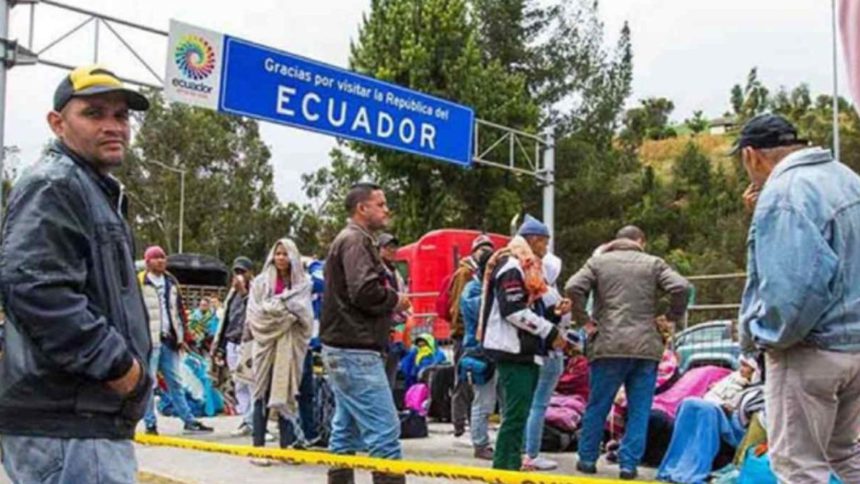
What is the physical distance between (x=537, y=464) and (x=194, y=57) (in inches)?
329

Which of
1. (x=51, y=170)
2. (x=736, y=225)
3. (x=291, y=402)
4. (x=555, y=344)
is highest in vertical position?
(x=736, y=225)

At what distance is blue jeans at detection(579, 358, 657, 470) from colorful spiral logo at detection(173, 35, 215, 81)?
8.21 metres

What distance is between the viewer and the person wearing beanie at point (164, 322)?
905 centimetres

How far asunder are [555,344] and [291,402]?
217 centimetres

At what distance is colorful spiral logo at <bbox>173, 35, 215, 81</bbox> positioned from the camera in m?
13.5

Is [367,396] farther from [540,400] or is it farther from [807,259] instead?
[807,259]

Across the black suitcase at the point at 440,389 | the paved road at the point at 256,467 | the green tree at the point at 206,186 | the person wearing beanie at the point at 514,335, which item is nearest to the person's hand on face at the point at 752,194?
the person wearing beanie at the point at 514,335

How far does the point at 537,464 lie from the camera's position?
7.33 meters

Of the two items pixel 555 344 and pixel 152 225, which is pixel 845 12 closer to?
pixel 555 344

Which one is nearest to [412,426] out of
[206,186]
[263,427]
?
[263,427]

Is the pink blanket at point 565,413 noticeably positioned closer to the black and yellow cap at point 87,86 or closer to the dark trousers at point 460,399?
the dark trousers at point 460,399

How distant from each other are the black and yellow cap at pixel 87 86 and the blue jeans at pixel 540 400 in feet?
16.0

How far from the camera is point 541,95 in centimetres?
3759

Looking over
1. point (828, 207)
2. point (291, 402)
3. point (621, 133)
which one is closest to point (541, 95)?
point (621, 133)
